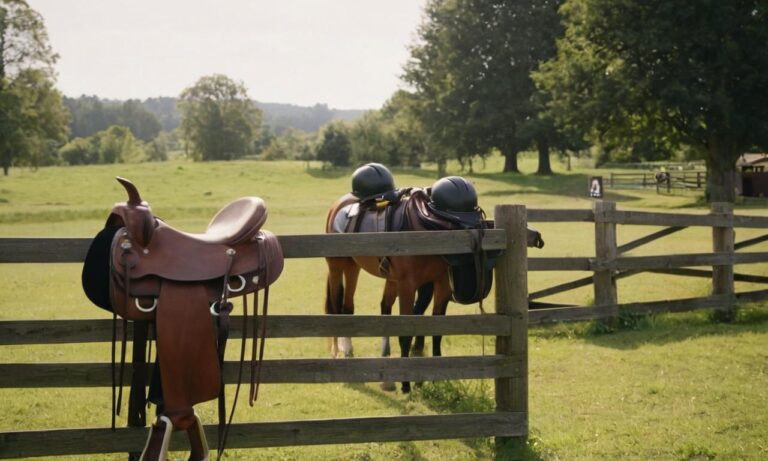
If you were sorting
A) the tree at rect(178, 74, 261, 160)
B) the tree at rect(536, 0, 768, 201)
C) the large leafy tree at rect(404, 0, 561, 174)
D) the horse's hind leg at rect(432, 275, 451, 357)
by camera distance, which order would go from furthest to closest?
the tree at rect(178, 74, 261, 160) < the large leafy tree at rect(404, 0, 561, 174) < the tree at rect(536, 0, 768, 201) < the horse's hind leg at rect(432, 275, 451, 357)

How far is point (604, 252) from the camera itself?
8.34m

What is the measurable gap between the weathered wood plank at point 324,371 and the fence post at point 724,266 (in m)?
5.98

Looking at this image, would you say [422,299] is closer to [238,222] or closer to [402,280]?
[402,280]

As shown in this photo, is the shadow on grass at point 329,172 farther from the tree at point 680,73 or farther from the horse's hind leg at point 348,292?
the horse's hind leg at point 348,292

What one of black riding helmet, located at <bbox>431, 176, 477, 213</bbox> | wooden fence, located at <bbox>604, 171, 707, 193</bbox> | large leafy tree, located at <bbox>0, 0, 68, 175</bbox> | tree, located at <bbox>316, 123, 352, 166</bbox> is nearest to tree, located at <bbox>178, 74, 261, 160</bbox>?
tree, located at <bbox>316, 123, 352, 166</bbox>

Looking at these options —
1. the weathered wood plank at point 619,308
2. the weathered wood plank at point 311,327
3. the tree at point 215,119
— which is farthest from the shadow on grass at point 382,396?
the tree at point 215,119

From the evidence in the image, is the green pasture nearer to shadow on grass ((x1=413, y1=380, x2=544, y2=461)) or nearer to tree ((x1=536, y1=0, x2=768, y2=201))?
shadow on grass ((x1=413, y1=380, x2=544, y2=461))

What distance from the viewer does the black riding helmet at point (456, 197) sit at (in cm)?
574

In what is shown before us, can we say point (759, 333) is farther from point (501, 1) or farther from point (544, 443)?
point (501, 1)

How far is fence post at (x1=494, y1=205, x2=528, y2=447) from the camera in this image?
442cm

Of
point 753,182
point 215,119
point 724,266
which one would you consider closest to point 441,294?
point 724,266

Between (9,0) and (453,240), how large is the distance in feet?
146

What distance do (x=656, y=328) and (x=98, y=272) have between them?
23.3 ft

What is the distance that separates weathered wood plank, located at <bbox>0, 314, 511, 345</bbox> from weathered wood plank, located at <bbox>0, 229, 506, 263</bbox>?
390mm
